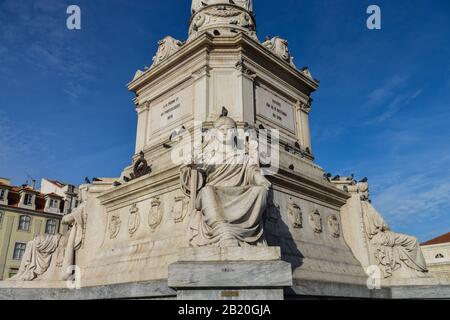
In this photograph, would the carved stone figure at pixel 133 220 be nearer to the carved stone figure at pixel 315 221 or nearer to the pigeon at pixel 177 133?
the pigeon at pixel 177 133

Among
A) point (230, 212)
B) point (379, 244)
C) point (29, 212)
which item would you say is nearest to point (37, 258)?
point (230, 212)

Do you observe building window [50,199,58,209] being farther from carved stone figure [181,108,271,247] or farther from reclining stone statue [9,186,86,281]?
carved stone figure [181,108,271,247]

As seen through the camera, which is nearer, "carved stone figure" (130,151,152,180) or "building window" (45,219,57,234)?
"carved stone figure" (130,151,152,180)

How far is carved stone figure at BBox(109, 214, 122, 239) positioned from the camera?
1048cm

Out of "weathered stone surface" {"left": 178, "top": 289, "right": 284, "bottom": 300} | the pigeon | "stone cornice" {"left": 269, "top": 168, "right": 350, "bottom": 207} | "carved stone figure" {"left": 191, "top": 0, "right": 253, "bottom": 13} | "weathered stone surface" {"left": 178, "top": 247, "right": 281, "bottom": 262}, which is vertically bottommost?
"weathered stone surface" {"left": 178, "top": 289, "right": 284, "bottom": 300}

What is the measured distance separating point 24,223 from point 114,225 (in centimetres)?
3737

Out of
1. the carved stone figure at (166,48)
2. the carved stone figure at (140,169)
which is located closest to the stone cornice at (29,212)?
the carved stone figure at (166,48)

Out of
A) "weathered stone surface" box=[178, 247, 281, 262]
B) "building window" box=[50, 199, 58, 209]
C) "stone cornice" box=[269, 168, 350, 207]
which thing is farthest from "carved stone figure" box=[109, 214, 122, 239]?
"building window" box=[50, 199, 58, 209]

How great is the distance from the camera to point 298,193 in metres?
10.2

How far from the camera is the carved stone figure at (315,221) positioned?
1007cm

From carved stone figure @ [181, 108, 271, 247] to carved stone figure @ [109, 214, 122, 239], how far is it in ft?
10.3

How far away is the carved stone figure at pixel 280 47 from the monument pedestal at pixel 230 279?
10.3 meters

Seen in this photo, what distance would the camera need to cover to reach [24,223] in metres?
42.8

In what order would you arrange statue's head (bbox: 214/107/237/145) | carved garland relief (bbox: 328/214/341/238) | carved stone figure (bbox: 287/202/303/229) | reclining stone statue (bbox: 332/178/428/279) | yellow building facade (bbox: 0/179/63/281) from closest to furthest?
statue's head (bbox: 214/107/237/145)
carved stone figure (bbox: 287/202/303/229)
reclining stone statue (bbox: 332/178/428/279)
carved garland relief (bbox: 328/214/341/238)
yellow building facade (bbox: 0/179/63/281)
